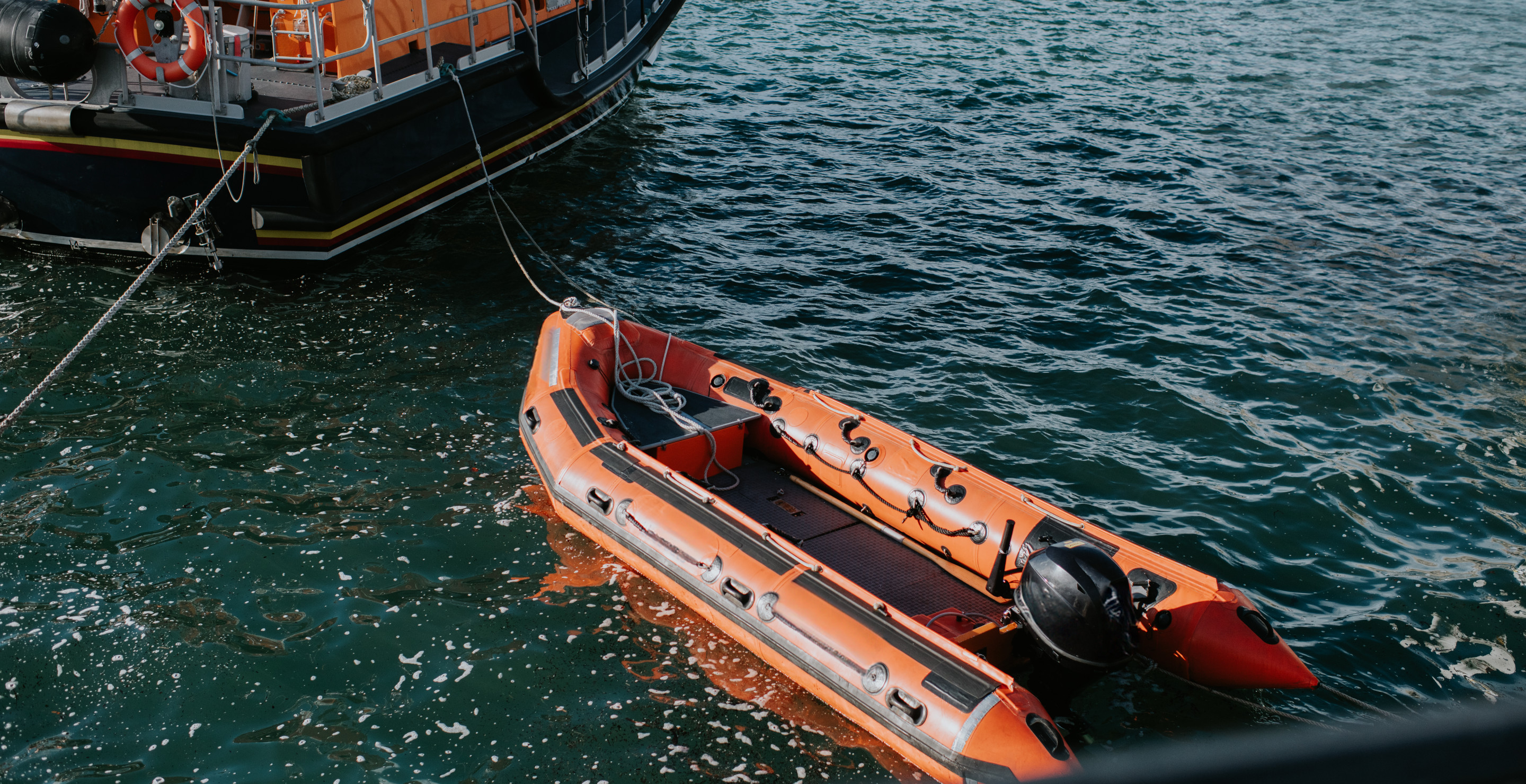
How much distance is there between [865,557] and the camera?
19.1 ft

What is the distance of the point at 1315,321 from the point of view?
336 inches

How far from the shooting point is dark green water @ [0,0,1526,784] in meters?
4.70

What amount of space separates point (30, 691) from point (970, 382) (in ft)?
Result: 18.3

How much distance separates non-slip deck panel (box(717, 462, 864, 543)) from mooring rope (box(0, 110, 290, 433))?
11.3 feet

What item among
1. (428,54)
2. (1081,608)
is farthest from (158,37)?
(1081,608)

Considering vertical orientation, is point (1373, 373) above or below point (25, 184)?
below

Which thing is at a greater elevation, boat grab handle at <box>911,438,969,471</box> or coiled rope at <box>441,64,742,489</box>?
boat grab handle at <box>911,438,969,471</box>

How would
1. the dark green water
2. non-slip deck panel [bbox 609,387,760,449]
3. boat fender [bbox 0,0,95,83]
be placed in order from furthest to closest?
boat fender [bbox 0,0,95,83], non-slip deck panel [bbox 609,387,760,449], the dark green water

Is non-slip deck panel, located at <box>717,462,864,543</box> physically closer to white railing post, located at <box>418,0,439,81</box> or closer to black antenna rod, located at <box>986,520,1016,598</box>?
black antenna rod, located at <box>986,520,1016,598</box>

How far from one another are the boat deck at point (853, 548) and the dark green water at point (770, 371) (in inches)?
34.1

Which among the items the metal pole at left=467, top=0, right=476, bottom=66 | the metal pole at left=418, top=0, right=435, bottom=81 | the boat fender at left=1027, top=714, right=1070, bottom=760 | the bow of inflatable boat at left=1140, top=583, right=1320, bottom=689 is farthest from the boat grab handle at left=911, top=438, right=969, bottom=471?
the metal pole at left=467, top=0, right=476, bottom=66

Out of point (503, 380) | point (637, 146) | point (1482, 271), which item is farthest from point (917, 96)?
point (503, 380)

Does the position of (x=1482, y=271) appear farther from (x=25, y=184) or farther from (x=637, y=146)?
(x=25, y=184)

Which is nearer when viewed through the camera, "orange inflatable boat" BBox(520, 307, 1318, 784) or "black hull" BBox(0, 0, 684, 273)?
"orange inflatable boat" BBox(520, 307, 1318, 784)
